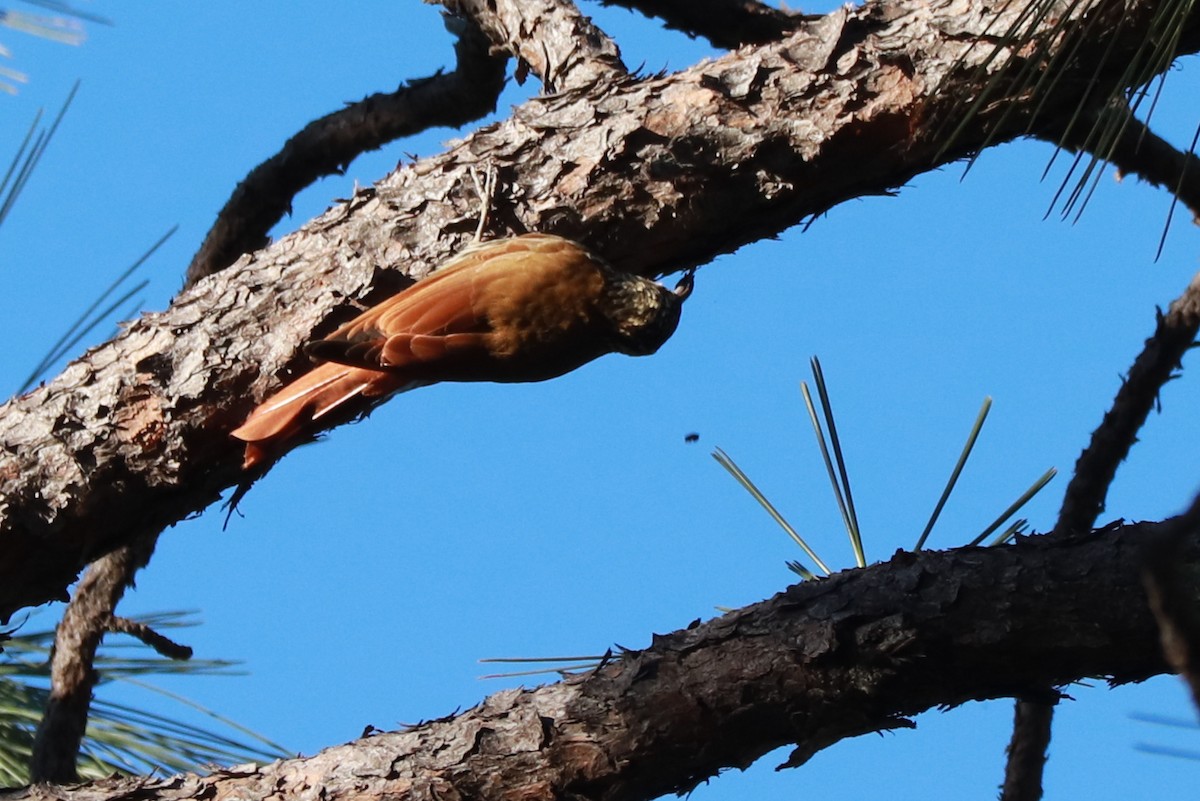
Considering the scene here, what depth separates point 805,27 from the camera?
2.84 metres

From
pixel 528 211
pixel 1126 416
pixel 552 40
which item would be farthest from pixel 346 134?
pixel 1126 416

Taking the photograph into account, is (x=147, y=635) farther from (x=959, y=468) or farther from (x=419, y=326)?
(x=959, y=468)

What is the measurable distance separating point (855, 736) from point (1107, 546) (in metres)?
0.51

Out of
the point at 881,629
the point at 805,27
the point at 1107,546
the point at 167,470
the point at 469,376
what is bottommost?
the point at 881,629

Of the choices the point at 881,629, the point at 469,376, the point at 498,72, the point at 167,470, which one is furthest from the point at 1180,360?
the point at 167,470

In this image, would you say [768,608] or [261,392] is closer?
[768,608]

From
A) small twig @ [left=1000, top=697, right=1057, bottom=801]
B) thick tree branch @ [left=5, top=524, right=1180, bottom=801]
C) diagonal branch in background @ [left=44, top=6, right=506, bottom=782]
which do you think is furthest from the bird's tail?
small twig @ [left=1000, top=697, right=1057, bottom=801]

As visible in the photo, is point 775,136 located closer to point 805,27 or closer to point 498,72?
point 805,27

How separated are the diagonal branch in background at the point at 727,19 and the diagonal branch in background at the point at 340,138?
0.45 metres

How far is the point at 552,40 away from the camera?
302cm

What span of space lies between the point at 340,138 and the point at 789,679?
2.19 metres

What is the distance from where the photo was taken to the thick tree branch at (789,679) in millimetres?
1946

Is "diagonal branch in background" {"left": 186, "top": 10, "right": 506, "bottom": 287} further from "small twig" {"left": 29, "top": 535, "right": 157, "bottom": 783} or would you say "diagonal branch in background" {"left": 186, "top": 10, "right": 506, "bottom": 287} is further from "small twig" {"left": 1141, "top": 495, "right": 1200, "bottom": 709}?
"small twig" {"left": 1141, "top": 495, "right": 1200, "bottom": 709}

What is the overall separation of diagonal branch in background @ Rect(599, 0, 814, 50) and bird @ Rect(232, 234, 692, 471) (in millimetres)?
797
